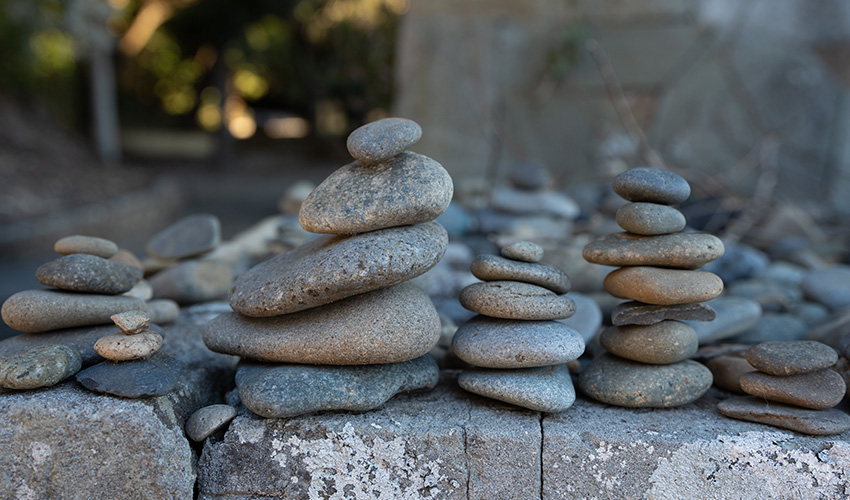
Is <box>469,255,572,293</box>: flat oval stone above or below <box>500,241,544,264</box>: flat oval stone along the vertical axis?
below

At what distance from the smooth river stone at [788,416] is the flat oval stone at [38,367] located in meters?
1.96

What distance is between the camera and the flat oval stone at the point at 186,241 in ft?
10.0

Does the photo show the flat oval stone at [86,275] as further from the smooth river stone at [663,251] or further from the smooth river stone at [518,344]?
the smooth river stone at [663,251]

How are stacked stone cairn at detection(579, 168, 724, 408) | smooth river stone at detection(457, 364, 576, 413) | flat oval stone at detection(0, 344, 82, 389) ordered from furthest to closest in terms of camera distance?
stacked stone cairn at detection(579, 168, 724, 408) < smooth river stone at detection(457, 364, 576, 413) < flat oval stone at detection(0, 344, 82, 389)

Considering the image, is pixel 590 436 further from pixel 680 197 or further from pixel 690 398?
pixel 680 197

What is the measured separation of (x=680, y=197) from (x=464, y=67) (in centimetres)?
405

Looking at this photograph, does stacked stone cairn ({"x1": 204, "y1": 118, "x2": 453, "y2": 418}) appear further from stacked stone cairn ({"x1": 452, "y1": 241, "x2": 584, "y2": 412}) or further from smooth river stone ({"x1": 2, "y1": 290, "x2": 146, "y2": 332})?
smooth river stone ({"x1": 2, "y1": 290, "x2": 146, "y2": 332})

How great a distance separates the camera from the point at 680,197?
2.13 meters

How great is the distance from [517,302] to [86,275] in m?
1.42

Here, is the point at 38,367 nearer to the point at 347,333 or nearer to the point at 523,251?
the point at 347,333

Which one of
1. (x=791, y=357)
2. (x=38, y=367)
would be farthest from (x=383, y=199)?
(x=791, y=357)

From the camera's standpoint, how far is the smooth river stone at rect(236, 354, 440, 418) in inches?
72.7

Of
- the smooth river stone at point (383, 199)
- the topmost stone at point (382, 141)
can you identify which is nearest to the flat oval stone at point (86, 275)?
the smooth river stone at point (383, 199)

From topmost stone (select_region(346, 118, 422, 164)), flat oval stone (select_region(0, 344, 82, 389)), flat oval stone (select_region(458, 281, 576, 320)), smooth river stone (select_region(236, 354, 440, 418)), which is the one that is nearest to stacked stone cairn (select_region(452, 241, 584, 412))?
flat oval stone (select_region(458, 281, 576, 320))
